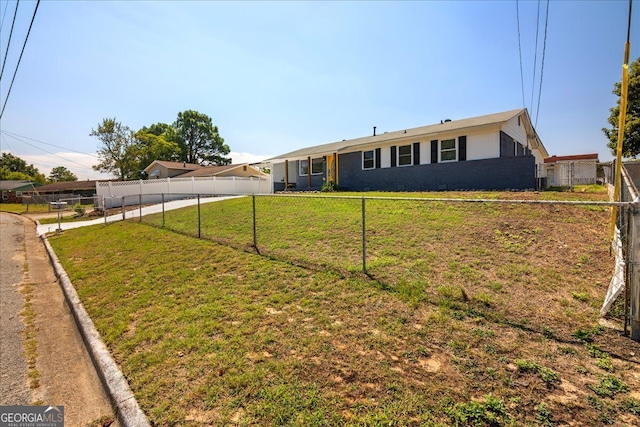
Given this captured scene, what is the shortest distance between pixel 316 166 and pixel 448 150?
10.1 meters

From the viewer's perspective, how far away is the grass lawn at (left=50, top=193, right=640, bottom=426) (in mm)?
2332

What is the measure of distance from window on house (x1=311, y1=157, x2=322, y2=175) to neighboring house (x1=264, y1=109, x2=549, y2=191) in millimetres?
289

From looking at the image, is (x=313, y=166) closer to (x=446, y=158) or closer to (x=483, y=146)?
(x=446, y=158)

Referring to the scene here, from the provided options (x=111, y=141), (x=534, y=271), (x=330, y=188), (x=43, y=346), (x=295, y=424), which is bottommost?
(x=43, y=346)

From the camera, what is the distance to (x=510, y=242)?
5.93 m

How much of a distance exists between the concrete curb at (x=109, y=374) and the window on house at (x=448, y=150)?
1542cm

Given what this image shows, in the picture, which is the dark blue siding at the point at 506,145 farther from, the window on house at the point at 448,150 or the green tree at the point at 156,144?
the green tree at the point at 156,144

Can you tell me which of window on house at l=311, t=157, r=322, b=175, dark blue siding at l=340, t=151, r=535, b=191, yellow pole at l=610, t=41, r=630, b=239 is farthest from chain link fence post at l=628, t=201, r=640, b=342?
window on house at l=311, t=157, r=322, b=175

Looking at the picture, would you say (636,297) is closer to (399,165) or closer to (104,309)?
(104,309)

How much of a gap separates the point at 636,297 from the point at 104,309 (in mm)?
6616

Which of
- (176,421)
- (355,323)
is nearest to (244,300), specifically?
(355,323)

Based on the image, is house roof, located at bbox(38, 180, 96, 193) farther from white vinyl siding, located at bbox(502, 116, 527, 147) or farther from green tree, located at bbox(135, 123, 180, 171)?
white vinyl siding, located at bbox(502, 116, 527, 147)

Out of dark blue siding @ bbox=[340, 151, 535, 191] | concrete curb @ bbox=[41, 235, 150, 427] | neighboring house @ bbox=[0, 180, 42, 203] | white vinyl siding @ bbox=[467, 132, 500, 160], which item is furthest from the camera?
neighboring house @ bbox=[0, 180, 42, 203]

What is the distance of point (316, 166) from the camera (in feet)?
75.7
